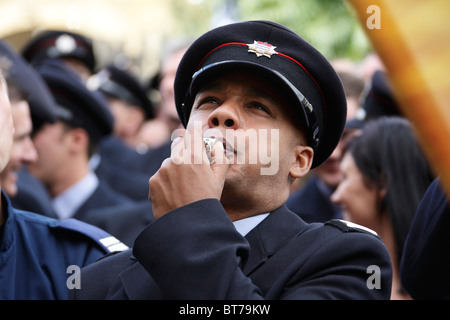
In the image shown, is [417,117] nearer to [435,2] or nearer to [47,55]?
[435,2]

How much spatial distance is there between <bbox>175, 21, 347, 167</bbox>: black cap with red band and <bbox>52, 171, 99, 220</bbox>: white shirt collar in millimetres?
3224

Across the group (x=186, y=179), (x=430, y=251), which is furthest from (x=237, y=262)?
(x=430, y=251)

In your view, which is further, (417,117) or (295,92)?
(295,92)

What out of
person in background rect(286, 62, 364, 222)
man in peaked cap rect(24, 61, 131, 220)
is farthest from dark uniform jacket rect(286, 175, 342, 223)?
man in peaked cap rect(24, 61, 131, 220)

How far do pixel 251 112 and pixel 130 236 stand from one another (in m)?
2.69

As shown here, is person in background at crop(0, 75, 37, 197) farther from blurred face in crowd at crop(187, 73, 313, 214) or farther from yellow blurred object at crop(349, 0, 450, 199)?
yellow blurred object at crop(349, 0, 450, 199)

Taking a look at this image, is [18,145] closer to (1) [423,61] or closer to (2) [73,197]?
(2) [73,197]

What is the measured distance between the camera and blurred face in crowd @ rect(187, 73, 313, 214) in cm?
201

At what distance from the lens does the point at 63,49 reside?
7.25 meters

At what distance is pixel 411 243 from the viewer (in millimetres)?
2447

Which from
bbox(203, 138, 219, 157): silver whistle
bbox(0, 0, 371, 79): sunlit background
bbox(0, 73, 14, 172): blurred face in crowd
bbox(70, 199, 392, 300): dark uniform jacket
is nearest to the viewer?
bbox(70, 199, 392, 300): dark uniform jacket

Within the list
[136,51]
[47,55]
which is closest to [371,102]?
[47,55]

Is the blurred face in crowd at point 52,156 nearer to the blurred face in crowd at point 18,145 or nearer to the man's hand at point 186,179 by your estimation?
the blurred face in crowd at point 18,145
